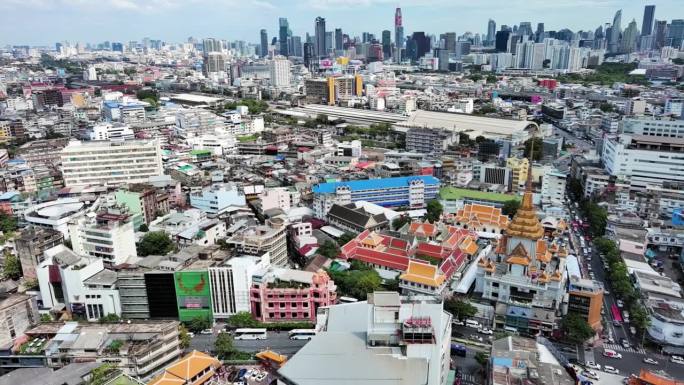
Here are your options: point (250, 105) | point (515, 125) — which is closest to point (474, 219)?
point (515, 125)

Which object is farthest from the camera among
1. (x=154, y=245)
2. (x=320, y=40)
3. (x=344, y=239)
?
(x=320, y=40)

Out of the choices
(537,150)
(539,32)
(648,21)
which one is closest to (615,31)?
(648,21)

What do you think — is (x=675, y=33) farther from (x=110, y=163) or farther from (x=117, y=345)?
(x=117, y=345)

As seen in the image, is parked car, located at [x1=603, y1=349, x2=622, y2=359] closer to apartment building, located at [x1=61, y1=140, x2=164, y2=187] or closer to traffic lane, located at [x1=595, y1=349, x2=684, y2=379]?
traffic lane, located at [x1=595, y1=349, x2=684, y2=379]

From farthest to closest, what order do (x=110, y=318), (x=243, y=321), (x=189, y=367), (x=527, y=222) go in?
1. (x=527, y=222)
2. (x=243, y=321)
3. (x=110, y=318)
4. (x=189, y=367)

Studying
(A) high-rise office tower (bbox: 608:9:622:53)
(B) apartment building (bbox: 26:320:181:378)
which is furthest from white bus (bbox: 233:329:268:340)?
(A) high-rise office tower (bbox: 608:9:622:53)

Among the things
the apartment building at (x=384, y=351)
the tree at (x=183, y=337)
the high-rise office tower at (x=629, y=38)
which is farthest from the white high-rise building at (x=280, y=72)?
the high-rise office tower at (x=629, y=38)

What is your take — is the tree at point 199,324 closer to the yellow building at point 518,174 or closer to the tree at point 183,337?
the tree at point 183,337
